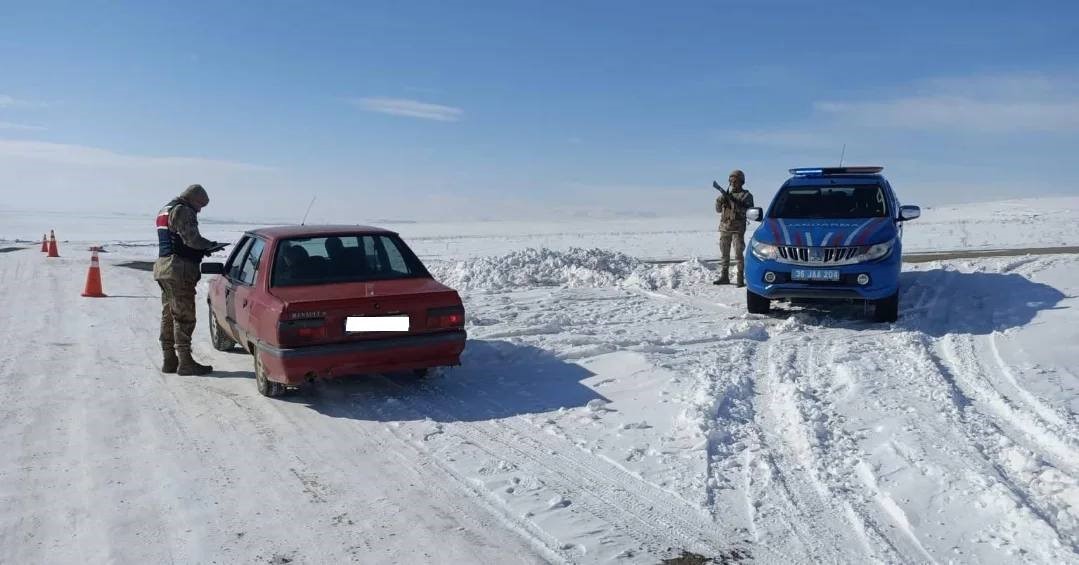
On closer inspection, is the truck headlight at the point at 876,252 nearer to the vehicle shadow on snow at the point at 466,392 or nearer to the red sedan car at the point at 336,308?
the vehicle shadow on snow at the point at 466,392

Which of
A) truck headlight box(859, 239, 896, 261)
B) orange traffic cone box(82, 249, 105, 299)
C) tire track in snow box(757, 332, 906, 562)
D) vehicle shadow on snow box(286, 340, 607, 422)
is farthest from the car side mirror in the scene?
orange traffic cone box(82, 249, 105, 299)

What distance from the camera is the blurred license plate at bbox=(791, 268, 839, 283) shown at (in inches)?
375

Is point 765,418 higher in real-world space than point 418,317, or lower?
lower

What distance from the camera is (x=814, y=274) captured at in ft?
31.4

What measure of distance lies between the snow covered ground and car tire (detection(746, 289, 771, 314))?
0.20 metres

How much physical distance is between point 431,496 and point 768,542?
1.87 metres

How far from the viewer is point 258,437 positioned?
597 cm

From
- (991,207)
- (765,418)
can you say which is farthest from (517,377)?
(991,207)

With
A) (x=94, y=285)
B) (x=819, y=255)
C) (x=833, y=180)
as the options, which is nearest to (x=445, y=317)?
(x=819, y=255)


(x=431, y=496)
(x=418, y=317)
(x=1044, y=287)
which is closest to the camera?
(x=431, y=496)

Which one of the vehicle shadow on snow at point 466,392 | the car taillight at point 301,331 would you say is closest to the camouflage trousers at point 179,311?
the vehicle shadow on snow at point 466,392

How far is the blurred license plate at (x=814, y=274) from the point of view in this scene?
9.52 m

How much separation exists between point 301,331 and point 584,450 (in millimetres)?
2383

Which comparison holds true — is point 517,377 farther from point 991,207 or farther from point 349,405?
point 991,207
